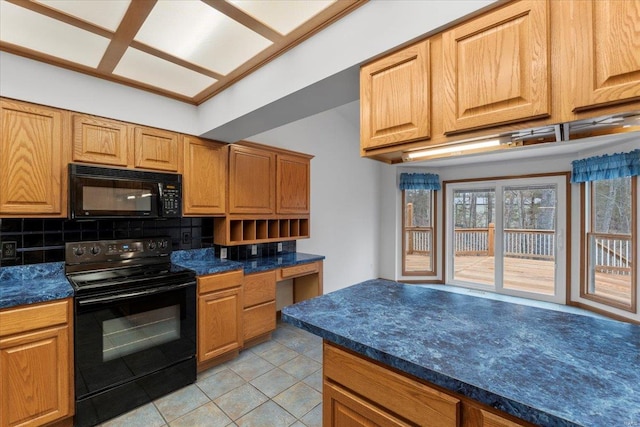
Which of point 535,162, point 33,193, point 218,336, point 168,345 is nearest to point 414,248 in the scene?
point 535,162

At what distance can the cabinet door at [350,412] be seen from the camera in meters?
1.08

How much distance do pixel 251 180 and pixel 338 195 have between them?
1.90 m

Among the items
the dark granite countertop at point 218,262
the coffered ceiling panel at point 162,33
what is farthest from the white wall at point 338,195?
the coffered ceiling panel at point 162,33

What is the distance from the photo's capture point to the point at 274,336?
3281mm

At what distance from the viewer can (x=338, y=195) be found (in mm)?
4656

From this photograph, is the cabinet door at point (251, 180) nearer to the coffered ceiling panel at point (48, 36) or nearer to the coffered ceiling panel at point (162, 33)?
the coffered ceiling panel at point (162, 33)

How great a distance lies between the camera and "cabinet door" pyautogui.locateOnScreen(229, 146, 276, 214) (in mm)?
2924

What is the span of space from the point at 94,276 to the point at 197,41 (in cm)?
181

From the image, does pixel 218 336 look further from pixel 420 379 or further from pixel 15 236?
pixel 420 379

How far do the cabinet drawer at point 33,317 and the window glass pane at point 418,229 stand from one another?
5.01 meters

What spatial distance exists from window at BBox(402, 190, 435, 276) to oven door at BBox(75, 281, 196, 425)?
4.27m

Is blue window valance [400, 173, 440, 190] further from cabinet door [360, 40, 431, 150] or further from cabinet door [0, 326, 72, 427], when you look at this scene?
cabinet door [0, 326, 72, 427]

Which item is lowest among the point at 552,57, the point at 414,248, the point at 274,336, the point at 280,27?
the point at 274,336

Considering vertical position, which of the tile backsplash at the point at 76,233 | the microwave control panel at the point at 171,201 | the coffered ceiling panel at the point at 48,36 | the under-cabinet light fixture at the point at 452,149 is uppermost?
the coffered ceiling panel at the point at 48,36
